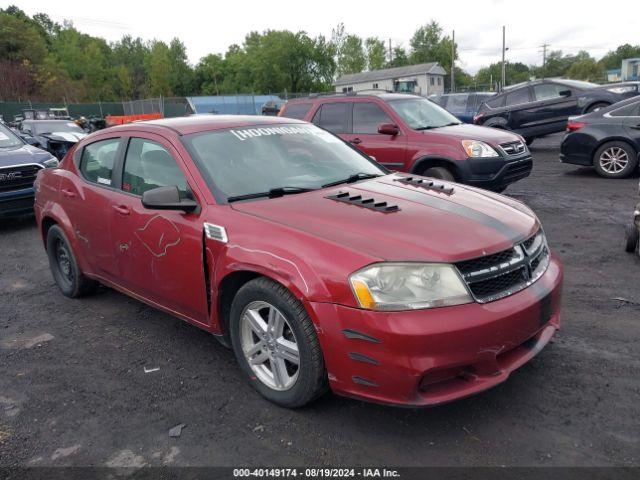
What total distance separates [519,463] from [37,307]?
4.49 m

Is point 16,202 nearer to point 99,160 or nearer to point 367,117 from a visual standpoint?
point 99,160

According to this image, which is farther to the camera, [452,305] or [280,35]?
[280,35]

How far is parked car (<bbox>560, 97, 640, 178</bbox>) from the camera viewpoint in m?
9.70

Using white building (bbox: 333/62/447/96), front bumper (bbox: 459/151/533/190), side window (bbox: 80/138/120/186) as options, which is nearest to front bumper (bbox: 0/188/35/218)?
side window (bbox: 80/138/120/186)

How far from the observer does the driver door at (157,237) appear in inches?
138

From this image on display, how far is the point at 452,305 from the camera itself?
2631 mm

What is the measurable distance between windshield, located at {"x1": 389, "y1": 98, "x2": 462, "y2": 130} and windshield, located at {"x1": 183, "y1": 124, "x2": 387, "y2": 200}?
13.6ft

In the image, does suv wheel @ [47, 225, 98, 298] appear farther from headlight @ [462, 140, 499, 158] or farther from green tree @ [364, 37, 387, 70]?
green tree @ [364, 37, 387, 70]

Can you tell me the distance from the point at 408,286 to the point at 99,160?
3140 millimetres

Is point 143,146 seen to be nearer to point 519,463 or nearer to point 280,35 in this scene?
point 519,463

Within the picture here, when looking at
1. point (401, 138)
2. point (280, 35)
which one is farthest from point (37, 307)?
point (280, 35)

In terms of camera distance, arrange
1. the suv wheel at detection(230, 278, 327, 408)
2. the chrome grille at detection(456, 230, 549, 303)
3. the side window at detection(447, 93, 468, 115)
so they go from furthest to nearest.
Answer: the side window at detection(447, 93, 468, 115) < the suv wheel at detection(230, 278, 327, 408) < the chrome grille at detection(456, 230, 549, 303)

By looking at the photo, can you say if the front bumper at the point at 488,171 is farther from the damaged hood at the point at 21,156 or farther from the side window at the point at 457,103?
the side window at the point at 457,103

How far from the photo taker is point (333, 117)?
8859mm
